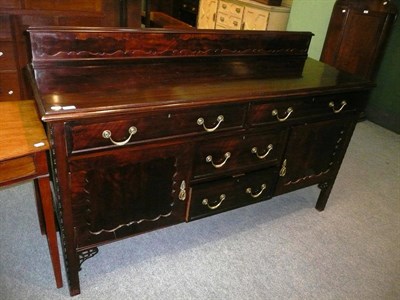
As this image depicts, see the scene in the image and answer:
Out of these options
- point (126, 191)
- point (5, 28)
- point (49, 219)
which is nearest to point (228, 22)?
point (5, 28)

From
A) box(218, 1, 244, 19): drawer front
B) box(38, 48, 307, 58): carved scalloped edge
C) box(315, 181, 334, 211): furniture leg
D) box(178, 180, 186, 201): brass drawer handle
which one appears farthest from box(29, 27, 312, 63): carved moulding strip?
box(218, 1, 244, 19): drawer front

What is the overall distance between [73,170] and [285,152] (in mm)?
935

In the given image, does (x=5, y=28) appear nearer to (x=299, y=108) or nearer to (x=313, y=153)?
(x=299, y=108)

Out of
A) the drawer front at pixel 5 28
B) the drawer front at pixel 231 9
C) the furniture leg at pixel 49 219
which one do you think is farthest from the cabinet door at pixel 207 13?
the furniture leg at pixel 49 219

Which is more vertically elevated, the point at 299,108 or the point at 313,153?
the point at 299,108

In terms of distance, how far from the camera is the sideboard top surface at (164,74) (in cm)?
103

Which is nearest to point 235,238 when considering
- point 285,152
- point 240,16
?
point 285,152

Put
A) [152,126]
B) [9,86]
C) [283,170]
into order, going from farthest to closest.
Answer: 1. [9,86]
2. [283,170]
3. [152,126]

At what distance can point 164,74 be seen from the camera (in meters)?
1.29

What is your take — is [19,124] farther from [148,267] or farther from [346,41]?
[346,41]

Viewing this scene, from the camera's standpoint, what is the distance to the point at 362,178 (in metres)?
2.30

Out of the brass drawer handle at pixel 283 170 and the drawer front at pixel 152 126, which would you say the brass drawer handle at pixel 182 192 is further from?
the brass drawer handle at pixel 283 170

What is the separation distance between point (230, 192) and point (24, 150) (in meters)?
0.83

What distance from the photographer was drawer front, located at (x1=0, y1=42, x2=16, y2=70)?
2.06 metres
